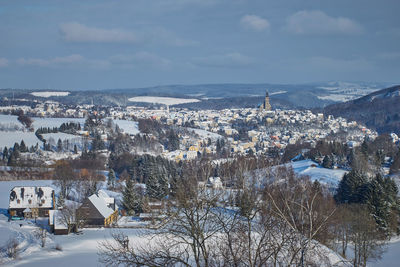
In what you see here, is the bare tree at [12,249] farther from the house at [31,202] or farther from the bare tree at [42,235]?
the house at [31,202]

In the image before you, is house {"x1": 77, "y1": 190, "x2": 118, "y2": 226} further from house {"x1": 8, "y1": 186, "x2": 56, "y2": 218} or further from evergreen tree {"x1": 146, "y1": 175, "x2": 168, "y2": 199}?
house {"x1": 8, "y1": 186, "x2": 56, "y2": 218}

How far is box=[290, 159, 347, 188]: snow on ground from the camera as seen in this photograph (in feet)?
95.9

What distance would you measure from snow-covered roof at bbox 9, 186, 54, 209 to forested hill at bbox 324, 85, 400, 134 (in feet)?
226

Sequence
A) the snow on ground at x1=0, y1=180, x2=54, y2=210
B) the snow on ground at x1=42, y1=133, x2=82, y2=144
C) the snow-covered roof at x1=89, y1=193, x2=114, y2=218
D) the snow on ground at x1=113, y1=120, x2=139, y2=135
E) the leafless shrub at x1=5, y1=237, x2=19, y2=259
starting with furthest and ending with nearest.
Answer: the snow on ground at x1=113, y1=120, x2=139, y2=135, the snow on ground at x1=42, y1=133, x2=82, y2=144, the snow on ground at x1=0, y1=180, x2=54, y2=210, the snow-covered roof at x1=89, y1=193, x2=114, y2=218, the leafless shrub at x1=5, y1=237, x2=19, y2=259

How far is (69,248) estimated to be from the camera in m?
14.8

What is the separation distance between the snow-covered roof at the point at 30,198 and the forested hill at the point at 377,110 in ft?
226

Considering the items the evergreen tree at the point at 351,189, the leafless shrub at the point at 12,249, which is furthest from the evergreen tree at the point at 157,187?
the evergreen tree at the point at 351,189

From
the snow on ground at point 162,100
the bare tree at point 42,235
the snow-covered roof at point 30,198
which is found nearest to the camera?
the bare tree at point 42,235

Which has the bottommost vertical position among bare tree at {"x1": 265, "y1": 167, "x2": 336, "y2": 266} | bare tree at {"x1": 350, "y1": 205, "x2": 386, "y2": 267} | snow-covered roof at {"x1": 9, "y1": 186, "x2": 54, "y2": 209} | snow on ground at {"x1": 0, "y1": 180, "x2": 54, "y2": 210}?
snow on ground at {"x1": 0, "y1": 180, "x2": 54, "y2": 210}

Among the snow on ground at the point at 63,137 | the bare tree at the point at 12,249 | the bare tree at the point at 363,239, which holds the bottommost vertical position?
the snow on ground at the point at 63,137

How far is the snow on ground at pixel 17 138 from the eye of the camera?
54.8 metres

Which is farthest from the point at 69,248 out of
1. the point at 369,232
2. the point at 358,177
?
the point at 358,177

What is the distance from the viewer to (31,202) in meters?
22.3

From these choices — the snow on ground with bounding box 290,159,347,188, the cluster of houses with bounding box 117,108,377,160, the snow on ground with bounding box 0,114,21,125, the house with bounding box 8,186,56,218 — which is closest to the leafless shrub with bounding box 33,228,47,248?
the house with bounding box 8,186,56,218
